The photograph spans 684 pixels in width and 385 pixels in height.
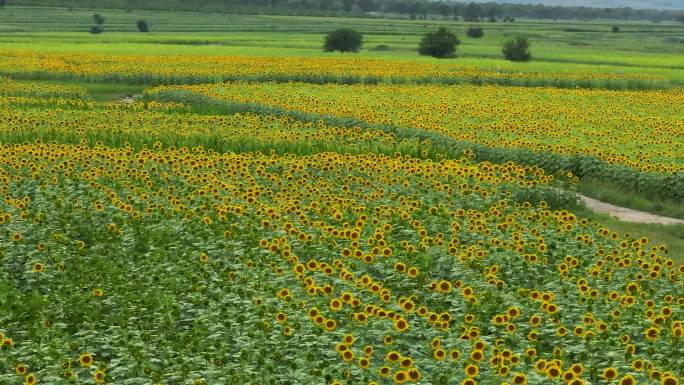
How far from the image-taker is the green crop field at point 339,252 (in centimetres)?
880

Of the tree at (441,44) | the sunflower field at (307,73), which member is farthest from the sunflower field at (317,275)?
the tree at (441,44)

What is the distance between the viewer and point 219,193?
50.9ft

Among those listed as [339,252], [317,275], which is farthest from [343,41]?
[317,275]

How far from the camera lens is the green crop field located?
8.80 meters

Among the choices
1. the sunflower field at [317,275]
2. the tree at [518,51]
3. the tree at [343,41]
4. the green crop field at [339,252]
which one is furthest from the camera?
the tree at [343,41]

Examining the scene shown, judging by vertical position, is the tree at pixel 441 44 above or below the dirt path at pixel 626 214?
below

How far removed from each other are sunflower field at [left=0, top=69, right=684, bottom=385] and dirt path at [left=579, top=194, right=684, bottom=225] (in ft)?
3.24

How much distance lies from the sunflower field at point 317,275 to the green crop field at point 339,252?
4 centimetres

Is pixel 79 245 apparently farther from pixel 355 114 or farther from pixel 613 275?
pixel 355 114

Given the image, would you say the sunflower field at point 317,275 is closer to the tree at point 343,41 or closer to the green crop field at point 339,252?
the green crop field at point 339,252

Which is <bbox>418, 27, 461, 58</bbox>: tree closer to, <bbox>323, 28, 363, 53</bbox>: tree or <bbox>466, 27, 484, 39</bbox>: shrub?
<bbox>323, 28, 363, 53</bbox>: tree

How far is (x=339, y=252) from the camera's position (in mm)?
12445

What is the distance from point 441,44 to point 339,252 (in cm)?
5927

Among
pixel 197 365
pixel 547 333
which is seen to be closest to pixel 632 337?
pixel 547 333
